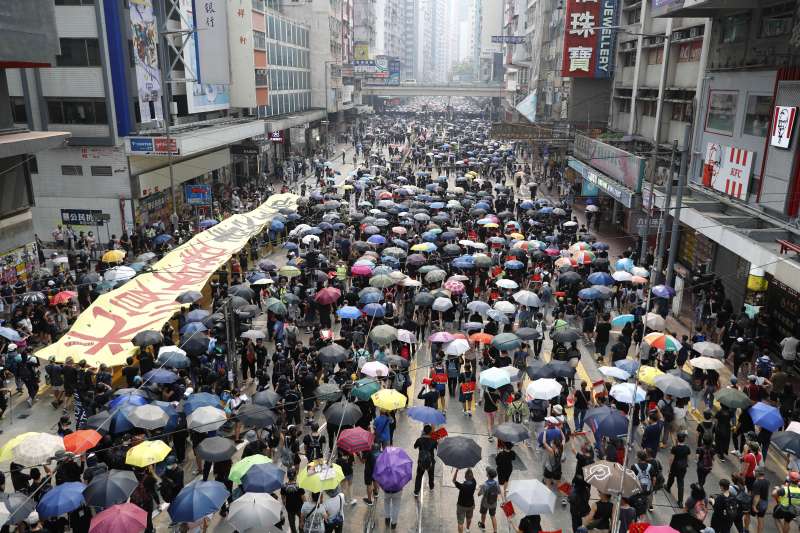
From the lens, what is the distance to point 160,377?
13.7m

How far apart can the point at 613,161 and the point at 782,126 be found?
12.8 metres

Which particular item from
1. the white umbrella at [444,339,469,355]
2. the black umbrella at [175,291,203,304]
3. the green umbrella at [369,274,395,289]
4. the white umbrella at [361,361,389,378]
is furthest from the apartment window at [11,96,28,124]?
the white umbrella at [444,339,469,355]

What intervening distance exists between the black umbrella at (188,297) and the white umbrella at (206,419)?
6.00 meters

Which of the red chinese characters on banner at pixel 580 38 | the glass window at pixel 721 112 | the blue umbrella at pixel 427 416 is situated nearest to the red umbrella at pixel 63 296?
the blue umbrella at pixel 427 416

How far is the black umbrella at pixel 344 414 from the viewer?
39.2ft

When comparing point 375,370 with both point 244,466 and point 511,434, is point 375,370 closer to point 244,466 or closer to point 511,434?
point 511,434

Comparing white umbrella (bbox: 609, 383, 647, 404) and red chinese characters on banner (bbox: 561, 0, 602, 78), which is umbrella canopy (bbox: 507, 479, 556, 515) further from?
red chinese characters on banner (bbox: 561, 0, 602, 78)

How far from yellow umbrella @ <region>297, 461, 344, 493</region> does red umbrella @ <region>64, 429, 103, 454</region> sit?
3671 mm

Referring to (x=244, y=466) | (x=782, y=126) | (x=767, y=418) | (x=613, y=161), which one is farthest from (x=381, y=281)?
(x=613, y=161)

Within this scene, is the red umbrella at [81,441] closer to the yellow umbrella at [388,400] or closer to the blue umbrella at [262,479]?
the blue umbrella at [262,479]

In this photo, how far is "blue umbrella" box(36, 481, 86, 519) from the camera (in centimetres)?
934

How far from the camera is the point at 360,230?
94.1 ft

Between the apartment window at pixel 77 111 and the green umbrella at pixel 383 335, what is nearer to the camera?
the green umbrella at pixel 383 335

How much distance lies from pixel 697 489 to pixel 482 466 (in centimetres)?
455
